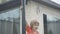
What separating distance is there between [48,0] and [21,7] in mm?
1370

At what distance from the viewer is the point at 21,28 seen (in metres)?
4.57

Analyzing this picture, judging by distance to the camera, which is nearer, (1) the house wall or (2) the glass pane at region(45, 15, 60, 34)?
(1) the house wall

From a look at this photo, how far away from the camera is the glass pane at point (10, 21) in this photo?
4449 mm

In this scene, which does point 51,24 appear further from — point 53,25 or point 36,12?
point 36,12

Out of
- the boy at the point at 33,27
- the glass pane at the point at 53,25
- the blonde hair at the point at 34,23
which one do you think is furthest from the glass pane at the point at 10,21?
the glass pane at the point at 53,25

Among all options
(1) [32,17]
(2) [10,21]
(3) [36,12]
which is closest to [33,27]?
(1) [32,17]

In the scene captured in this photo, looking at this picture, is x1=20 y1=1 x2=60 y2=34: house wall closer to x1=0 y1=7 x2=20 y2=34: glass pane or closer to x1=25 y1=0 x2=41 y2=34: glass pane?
x1=25 y1=0 x2=41 y2=34: glass pane

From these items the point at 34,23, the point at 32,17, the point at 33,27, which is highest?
the point at 32,17

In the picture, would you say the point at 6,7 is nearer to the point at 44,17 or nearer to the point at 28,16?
the point at 28,16

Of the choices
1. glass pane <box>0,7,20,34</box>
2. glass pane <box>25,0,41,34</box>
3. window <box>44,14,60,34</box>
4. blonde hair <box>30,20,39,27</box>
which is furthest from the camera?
window <box>44,14,60,34</box>

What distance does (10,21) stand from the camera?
462 centimetres

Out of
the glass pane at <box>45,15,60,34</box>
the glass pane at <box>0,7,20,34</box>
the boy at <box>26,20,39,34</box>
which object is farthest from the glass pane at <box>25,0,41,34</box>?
the glass pane at <box>45,15,60,34</box>

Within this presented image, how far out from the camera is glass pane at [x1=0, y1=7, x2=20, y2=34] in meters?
4.45

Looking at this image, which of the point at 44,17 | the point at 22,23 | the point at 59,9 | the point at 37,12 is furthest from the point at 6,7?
the point at 59,9
